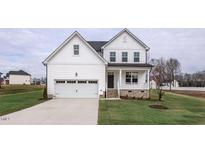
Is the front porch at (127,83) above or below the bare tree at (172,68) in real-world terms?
below

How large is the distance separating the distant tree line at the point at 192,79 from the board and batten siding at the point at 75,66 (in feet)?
173

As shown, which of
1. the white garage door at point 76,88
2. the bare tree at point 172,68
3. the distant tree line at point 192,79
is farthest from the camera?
the distant tree line at point 192,79

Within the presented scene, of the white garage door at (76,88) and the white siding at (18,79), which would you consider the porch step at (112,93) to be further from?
the white siding at (18,79)

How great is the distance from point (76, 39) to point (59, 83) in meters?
5.26

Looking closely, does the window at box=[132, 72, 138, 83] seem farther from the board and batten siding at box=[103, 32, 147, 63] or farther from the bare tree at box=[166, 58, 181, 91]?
the bare tree at box=[166, 58, 181, 91]

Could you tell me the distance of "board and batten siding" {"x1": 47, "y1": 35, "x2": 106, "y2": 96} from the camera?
25.3m

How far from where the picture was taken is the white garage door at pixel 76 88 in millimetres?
25625

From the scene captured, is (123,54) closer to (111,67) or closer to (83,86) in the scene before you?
(111,67)

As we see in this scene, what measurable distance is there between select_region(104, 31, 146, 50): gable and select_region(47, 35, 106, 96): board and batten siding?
331cm

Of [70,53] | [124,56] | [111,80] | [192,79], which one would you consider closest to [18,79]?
[192,79]

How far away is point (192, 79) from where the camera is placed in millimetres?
82688

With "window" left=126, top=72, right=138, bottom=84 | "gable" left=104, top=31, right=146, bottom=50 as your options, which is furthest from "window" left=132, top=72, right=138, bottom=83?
"gable" left=104, top=31, right=146, bottom=50

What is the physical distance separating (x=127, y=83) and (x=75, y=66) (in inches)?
257

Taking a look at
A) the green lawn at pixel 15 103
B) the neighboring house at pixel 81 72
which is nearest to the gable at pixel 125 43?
the neighboring house at pixel 81 72
